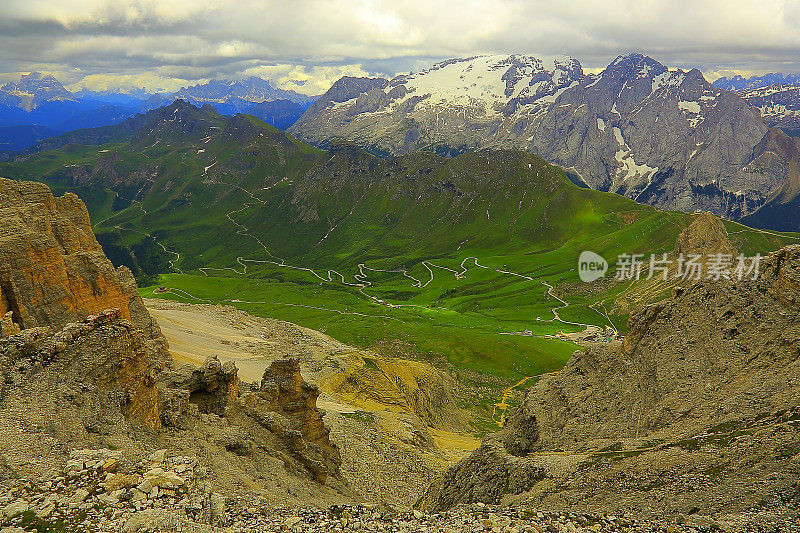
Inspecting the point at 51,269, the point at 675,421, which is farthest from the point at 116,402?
the point at 675,421

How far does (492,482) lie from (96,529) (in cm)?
3078

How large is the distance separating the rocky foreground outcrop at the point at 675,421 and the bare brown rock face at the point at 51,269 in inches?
2074

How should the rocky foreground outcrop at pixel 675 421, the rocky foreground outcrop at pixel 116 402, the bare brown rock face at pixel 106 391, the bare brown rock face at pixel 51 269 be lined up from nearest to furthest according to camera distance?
the rocky foreground outcrop at pixel 116 402, the bare brown rock face at pixel 106 391, the rocky foreground outcrop at pixel 675 421, the bare brown rock face at pixel 51 269

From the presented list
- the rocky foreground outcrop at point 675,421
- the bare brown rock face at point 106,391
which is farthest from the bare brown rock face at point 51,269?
the rocky foreground outcrop at point 675,421

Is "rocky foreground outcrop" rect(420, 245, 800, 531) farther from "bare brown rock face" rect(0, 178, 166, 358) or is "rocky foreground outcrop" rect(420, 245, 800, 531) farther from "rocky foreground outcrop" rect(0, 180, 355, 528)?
"bare brown rock face" rect(0, 178, 166, 358)

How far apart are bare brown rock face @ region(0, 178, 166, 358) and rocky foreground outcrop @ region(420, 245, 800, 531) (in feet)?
173

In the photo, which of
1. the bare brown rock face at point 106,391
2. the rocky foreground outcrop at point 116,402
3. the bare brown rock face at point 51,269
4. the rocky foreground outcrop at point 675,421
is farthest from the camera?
the bare brown rock face at point 51,269

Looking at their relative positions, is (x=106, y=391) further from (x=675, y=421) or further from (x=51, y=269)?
(x=675, y=421)

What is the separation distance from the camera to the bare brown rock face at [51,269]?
2569 inches

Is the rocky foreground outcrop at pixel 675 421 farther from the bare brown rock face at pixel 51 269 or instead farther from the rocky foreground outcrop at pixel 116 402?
the bare brown rock face at pixel 51 269

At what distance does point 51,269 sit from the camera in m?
69.1

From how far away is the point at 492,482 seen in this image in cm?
4456

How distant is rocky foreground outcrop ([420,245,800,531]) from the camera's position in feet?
109

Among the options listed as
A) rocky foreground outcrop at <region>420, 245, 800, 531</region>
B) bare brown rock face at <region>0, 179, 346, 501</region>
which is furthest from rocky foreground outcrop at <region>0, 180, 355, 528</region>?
rocky foreground outcrop at <region>420, 245, 800, 531</region>
